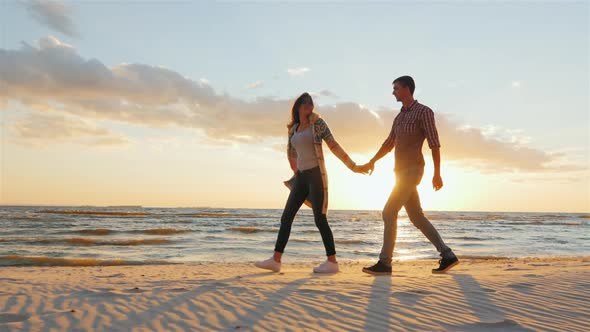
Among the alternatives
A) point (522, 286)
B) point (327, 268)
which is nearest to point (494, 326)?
point (522, 286)

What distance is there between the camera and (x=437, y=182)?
500 cm

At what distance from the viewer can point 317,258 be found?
934cm

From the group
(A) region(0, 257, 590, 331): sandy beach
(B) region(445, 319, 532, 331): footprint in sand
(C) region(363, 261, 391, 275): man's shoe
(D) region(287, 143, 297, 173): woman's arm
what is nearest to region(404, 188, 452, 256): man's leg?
(A) region(0, 257, 590, 331): sandy beach

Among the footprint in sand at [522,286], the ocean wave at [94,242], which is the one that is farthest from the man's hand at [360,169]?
the ocean wave at [94,242]

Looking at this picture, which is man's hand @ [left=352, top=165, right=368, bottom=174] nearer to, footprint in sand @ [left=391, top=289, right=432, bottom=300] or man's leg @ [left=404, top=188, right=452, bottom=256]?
man's leg @ [left=404, top=188, right=452, bottom=256]

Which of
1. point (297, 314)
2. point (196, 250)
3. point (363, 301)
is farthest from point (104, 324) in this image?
point (196, 250)

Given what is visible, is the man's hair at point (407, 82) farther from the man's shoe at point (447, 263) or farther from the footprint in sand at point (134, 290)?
the footprint in sand at point (134, 290)

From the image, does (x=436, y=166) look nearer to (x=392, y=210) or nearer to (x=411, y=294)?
(x=392, y=210)

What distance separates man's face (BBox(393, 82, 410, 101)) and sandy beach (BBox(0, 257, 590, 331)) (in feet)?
6.79

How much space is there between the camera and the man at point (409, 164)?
5062 mm

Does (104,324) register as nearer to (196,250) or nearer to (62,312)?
(62,312)

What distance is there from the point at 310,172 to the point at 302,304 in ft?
7.16

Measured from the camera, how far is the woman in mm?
5480

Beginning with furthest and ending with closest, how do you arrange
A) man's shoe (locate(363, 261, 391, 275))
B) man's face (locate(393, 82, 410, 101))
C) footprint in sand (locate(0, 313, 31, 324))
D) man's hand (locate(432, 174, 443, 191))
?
man's face (locate(393, 82, 410, 101)), man's shoe (locate(363, 261, 391, 275)), man's hand (locate(432, 174, 443, 191)), footprint in sand (locate(0, 313, 31, 324))
